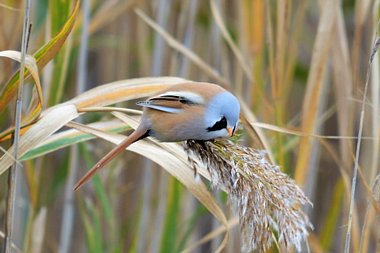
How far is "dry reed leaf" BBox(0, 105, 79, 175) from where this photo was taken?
90cm

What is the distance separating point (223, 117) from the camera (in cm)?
85

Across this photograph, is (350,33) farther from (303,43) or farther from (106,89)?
(106,89)

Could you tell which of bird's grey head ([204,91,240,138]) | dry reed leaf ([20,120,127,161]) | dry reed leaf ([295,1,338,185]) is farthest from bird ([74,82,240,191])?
dry reed leaf ([295,1,338,185])

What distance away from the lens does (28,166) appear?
4.23 feet

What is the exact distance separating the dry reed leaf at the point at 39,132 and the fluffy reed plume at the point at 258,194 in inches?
8.0

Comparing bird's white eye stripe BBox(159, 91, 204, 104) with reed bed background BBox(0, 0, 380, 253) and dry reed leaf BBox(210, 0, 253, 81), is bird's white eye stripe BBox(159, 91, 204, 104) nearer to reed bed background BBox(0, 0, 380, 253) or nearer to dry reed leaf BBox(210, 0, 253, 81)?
reed bed background BBox(0, 0, 380, 253)

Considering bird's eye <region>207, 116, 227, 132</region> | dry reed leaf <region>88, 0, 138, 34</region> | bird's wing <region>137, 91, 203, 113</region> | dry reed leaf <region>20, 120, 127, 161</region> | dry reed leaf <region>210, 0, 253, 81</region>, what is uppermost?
dry reed leaf <region>88, 0, 138, 34</region>

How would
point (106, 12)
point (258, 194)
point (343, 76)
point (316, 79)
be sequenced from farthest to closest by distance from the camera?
point (106, 12)
point (343, 76)
point (316, 79)
point (258, 194)

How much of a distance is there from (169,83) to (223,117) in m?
0.18

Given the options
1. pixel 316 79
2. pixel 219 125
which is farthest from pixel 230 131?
pixel 316 79

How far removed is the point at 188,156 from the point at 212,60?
1.02 meters

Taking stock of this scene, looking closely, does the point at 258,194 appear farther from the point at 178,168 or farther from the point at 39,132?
the point at 39,132

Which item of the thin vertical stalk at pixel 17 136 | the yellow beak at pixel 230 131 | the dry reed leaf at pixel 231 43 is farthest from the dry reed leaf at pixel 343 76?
the thin vertical stalk at pixel 17 136

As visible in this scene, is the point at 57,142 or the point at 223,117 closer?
the point at 223,117
